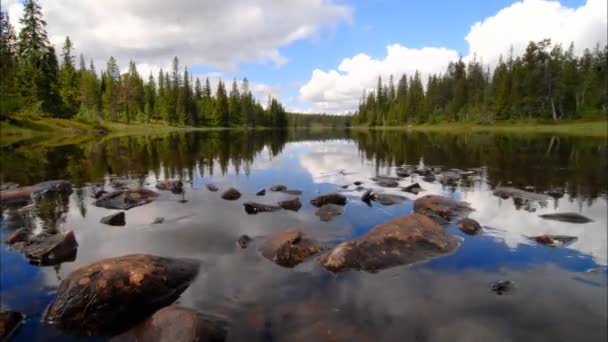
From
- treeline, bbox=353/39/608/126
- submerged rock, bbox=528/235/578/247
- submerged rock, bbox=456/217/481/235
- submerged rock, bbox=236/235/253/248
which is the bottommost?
submerged rock, bbox=236/235/253/248

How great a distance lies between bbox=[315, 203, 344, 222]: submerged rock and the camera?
1248 centimetres

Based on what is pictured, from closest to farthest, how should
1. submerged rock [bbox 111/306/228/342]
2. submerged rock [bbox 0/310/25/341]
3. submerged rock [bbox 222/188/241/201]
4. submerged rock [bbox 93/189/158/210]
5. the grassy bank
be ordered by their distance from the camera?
submerged rock [bbox 111/306/228/342] → submerged rock [bbox 0/310/25/341] → submerged rock [bbox 93/189/158/210] → submerged rock [bbox 222/188/241/201] → the grassy bank

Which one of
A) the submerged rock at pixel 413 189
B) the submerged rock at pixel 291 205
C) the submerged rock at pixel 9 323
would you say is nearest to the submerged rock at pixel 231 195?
the submerged rock at pixel 291 205

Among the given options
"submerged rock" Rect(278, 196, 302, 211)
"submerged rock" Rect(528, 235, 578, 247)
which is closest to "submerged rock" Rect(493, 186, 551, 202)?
"submerged rock" Rect(528, 235, 578, 247)

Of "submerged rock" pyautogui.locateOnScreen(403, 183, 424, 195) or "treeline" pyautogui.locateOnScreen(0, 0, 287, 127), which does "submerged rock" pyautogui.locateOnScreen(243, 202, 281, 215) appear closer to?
"submerged rock" pyautogui.locateOnScreen(403, 183, 424, 195)

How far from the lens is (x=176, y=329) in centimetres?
538

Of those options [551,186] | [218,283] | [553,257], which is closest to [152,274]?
[218,283]

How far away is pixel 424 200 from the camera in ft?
44.1

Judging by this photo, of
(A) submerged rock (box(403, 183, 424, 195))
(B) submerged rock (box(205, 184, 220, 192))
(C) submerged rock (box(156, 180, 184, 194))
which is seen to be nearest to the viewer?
(A) submerged rock (box(403, 183, 424, 195))

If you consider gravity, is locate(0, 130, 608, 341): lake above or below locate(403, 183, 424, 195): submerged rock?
below

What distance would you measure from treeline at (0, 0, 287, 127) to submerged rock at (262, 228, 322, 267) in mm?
61923

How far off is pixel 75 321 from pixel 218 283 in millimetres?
2739

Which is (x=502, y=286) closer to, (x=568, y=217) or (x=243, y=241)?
(x=243, y=241)

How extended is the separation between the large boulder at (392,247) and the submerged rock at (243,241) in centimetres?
259
